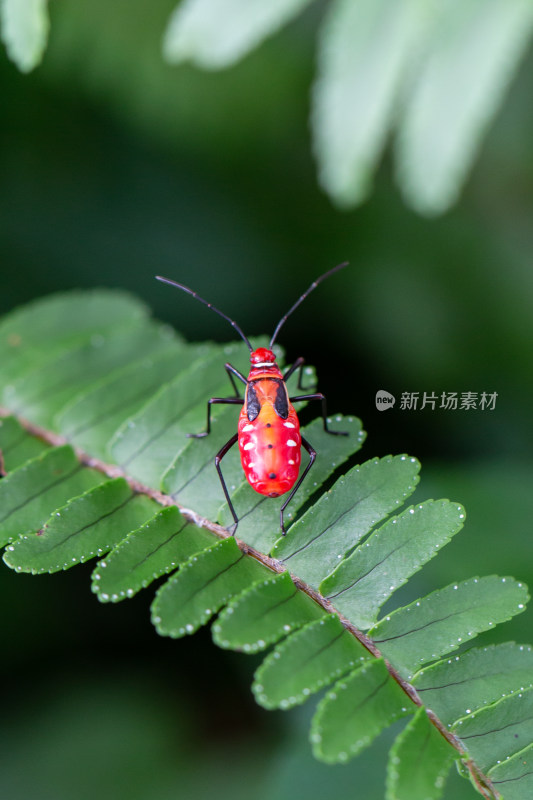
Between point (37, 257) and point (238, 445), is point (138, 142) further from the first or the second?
point (238, 445)

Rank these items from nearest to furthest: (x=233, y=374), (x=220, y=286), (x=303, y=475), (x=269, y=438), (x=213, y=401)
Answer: (x=269, y=438)
(x=303, y=475)
(x=213, y=401)
(x=233, y=374)
(x=220, y=286)

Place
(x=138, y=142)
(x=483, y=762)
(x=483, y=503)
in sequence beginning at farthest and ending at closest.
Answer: (x=138, y=142) → (x=483, y=503) → (x=483, y=762)

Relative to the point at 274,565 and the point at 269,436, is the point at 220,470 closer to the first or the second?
the point at 269,436

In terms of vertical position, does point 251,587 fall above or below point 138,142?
below

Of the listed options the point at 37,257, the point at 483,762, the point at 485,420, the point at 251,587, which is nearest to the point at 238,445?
the point at 251,587

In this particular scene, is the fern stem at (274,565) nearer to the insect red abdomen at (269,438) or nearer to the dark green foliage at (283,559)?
the dark green foliage at (283,559)
